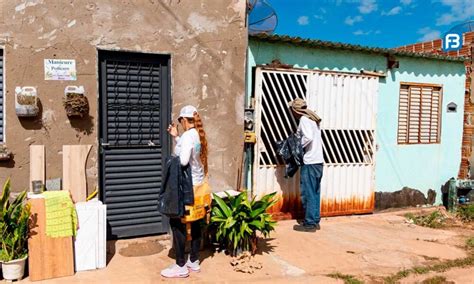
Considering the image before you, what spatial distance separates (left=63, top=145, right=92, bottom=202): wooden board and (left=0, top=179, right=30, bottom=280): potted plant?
2.70 ft

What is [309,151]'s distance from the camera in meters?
6.27

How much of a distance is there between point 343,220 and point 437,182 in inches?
104

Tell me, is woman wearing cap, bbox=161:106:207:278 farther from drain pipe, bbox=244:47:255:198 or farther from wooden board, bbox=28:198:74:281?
drain pipe, bbox=244:47:255:198

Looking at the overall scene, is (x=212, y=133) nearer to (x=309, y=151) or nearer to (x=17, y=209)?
(x=309, y=151)

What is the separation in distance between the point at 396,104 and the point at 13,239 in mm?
6619

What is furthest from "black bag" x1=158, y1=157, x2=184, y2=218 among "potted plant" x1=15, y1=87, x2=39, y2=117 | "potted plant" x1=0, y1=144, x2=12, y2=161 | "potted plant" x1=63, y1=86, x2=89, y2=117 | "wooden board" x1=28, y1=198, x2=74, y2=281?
"potted plant" x1=0, y1=144, x2=12, y2=161

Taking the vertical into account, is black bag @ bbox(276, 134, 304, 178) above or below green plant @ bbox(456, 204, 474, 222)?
above

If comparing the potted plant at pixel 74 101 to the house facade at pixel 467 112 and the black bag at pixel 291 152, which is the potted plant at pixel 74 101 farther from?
the house facade at pixel 467 112

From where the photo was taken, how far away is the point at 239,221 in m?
4.95

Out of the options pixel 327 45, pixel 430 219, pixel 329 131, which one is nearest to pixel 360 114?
pixel 329 131

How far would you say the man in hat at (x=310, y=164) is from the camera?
6238 mm

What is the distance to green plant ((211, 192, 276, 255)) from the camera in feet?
16.1

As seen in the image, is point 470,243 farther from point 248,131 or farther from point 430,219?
point 248,131

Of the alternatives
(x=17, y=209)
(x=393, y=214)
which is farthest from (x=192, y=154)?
(x=393, y=214)
